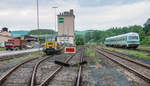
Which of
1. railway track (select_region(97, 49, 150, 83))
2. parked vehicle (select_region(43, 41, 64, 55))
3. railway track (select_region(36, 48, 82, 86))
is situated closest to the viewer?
railway track (select_region(36, 48, 82, 86))

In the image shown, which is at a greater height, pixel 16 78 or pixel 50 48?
pixel 50 48

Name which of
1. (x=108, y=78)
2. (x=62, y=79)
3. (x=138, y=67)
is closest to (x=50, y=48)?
(x=138, y=67)

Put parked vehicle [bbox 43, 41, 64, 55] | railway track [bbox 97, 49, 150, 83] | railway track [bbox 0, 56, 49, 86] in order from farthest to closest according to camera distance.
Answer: parked vehicle [bbox 43, 41, 64, 55], railway track [bbox 97, 49, 150, 83], railway track [bbox 0, 56, 49, 86]

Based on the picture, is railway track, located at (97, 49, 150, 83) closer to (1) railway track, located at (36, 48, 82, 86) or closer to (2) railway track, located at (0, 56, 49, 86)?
(1) railway track, located at (36, 48, 82, 86)

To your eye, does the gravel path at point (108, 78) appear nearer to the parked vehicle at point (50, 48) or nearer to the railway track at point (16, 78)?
the railway track at point (16, 78)

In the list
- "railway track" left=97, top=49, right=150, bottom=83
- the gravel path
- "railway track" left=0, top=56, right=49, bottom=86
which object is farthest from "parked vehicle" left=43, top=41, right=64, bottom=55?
the gravel path

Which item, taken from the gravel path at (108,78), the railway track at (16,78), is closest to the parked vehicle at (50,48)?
the railway track at (16,78)

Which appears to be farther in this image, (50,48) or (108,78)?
(50,48)

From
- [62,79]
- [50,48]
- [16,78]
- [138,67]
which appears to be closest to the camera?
[62,79]

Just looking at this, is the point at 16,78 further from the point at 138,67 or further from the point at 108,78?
the point at 138,67

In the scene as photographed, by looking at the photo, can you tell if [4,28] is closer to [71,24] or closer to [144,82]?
[71,24]

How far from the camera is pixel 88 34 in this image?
16562cm

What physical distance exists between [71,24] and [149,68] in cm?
7006

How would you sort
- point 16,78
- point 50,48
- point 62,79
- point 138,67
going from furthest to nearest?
point 50,48, point 138,67, point 16,78, point 62,79
